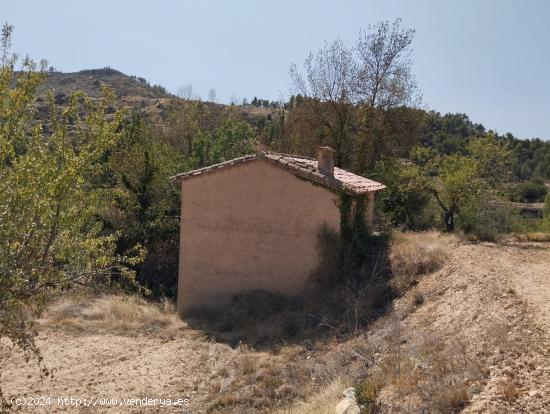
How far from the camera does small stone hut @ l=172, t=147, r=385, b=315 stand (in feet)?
50.3

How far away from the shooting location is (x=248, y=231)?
15.8 m

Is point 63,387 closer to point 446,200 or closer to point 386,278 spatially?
point 386,278

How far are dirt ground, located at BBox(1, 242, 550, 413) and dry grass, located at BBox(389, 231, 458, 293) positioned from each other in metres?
0.39

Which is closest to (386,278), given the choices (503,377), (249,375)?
(249,375)

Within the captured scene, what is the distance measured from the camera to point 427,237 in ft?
54.5

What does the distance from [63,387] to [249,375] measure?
11.0ft

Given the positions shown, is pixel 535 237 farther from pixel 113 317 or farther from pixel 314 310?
pixel 113 317

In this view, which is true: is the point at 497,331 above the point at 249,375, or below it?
above

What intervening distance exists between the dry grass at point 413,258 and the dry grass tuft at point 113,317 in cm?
552

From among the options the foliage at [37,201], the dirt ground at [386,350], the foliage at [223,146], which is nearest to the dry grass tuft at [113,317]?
the dirt ground at [386,350]

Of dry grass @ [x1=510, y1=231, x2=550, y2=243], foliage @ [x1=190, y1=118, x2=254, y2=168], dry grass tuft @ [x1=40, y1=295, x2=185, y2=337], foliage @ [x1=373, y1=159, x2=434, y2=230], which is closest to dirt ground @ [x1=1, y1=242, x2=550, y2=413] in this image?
dry grass tuft @ [x1=40, y1=295, x2=185, y2=337]

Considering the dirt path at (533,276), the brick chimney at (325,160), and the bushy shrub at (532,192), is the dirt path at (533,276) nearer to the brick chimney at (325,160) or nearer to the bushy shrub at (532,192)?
the brick chimney at (325,160)

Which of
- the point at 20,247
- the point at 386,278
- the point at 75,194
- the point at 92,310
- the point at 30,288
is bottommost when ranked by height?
the point at 92,310

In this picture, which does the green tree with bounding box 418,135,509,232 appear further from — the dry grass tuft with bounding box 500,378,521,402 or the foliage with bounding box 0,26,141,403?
the foliage with bounding box 0,26,141,403
